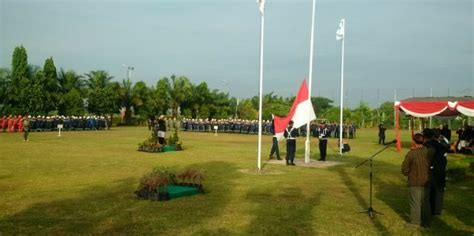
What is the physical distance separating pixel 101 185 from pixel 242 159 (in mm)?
8887

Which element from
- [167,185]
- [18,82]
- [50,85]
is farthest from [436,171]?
[50,85]

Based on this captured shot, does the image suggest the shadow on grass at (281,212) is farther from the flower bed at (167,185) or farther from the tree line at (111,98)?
the tree line at (111,98)

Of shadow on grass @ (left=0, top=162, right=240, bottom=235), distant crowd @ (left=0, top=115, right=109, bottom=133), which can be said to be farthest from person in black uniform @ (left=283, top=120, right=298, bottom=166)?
distant crowd @ (left=0, top=115, right=109, bottom=133)

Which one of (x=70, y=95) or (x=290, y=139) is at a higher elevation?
(x=70, y=95)

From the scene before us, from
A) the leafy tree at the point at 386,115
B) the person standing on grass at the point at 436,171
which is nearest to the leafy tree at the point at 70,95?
the leafy tree at the point at 386,115

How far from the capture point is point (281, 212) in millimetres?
10008

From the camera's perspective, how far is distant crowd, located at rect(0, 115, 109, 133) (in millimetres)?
42000

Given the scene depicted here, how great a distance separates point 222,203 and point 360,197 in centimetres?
369

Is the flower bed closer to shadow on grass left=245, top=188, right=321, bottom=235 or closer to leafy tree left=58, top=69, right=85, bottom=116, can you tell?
shadow on grass left=245, top=188, right=321, bottom=235

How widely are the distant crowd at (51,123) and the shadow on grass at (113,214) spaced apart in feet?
95.9

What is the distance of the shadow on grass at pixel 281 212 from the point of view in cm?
855

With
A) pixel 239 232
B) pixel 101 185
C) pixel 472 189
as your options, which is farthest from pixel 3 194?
pixel 472 189

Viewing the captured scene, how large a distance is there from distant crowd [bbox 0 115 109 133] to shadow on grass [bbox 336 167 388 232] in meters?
28.2

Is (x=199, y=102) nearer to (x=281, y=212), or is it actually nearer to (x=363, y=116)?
(x=363, y=116)
